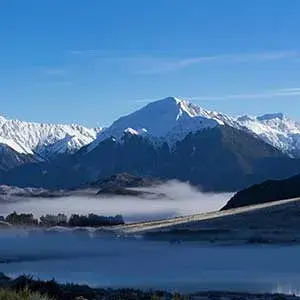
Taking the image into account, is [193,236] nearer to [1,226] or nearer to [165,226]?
[165,226]

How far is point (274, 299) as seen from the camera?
125 feet

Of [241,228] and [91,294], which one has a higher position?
[241,228]

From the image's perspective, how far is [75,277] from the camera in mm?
55594

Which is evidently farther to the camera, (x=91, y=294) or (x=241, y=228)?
(x=241, y=228)

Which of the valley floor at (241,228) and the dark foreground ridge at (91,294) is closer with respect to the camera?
the dark foreground ridge at (91,294)

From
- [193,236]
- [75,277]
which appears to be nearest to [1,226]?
[193,236]

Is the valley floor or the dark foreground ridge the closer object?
the dark foreground ridge

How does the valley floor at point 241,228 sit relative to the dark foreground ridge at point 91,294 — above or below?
above

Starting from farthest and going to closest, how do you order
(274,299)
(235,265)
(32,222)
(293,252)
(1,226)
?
(32,222) → (1,226) → (293,252) → (235,265) → (274,299)

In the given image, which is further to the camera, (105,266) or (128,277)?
(105,266)

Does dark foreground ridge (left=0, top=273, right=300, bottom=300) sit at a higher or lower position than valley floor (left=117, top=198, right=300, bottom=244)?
lower

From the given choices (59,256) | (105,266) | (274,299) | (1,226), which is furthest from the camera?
(1,226)

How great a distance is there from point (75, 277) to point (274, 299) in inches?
822

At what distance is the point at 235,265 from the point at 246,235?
1730 inches
